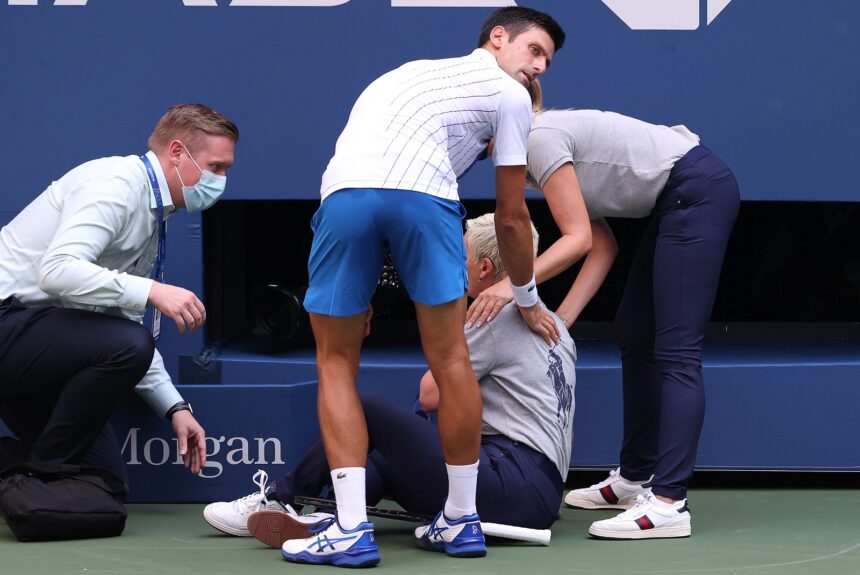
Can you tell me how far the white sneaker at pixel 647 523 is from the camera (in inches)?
115

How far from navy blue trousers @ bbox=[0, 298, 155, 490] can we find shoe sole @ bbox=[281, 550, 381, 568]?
2.20 feet

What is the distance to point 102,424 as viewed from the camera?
3.04m

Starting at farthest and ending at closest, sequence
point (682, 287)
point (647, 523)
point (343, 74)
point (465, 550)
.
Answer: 1. point (343, 74)
2. point (682, 287)
3. point (647, 523)
4. point (465, 550)

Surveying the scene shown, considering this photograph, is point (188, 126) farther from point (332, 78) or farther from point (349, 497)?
point (349, 497)

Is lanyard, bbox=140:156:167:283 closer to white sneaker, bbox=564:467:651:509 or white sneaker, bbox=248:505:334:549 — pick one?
white sneaker, bbox=248:505:334:549

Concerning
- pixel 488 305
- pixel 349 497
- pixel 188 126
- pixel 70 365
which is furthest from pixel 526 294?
pixel 70 365

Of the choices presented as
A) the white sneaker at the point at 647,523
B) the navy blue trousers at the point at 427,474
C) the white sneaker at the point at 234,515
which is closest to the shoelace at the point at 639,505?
the white sneaker at the point at 647,523

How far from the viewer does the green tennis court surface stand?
2607mm

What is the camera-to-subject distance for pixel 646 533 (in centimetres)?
294

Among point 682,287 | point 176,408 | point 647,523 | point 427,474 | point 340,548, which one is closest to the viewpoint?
point 340,548

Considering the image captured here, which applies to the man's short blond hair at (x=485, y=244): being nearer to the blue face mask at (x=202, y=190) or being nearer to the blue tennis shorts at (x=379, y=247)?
the blue tennis shorts at (x=379, y=247)

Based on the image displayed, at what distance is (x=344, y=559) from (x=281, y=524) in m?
0.25

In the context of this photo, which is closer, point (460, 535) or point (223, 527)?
point (460, 535)

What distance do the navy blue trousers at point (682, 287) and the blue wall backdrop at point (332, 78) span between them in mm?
666
